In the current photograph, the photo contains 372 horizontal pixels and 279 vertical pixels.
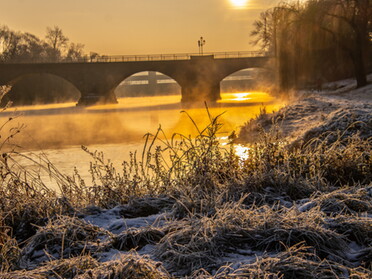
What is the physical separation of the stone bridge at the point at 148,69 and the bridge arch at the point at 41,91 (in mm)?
7689

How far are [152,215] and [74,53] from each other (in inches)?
3012

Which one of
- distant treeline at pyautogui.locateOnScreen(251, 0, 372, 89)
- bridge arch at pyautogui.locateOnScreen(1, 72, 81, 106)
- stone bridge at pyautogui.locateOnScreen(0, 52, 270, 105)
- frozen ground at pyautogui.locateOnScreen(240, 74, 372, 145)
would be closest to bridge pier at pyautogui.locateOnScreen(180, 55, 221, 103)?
stone bridge at pyautogui.locateOnScreen(0, 52, 270, 105)

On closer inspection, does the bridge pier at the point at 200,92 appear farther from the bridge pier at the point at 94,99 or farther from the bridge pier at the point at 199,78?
the bridge pier at the point at 94,99

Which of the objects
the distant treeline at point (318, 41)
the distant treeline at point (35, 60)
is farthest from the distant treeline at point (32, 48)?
the distant treeline at point (318, 41)

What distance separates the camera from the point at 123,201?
4.82 metres

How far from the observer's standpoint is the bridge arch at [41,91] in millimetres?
61656

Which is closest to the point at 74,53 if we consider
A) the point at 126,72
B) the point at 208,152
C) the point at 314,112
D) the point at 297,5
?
the point at 126,72

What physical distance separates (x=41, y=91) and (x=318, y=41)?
145 feet

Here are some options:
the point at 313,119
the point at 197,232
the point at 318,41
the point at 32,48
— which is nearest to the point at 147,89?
the point at 32,48

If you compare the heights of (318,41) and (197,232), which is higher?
(318,41)

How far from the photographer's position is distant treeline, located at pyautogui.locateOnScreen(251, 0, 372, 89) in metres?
27.4

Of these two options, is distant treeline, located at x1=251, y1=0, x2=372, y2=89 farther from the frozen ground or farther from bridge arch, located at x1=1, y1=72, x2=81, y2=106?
bridge arch, located at x1=1, y1=72, x2=81, y2=106

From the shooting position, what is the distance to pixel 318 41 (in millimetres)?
29484

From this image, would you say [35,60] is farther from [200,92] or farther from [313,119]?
[313,119]
